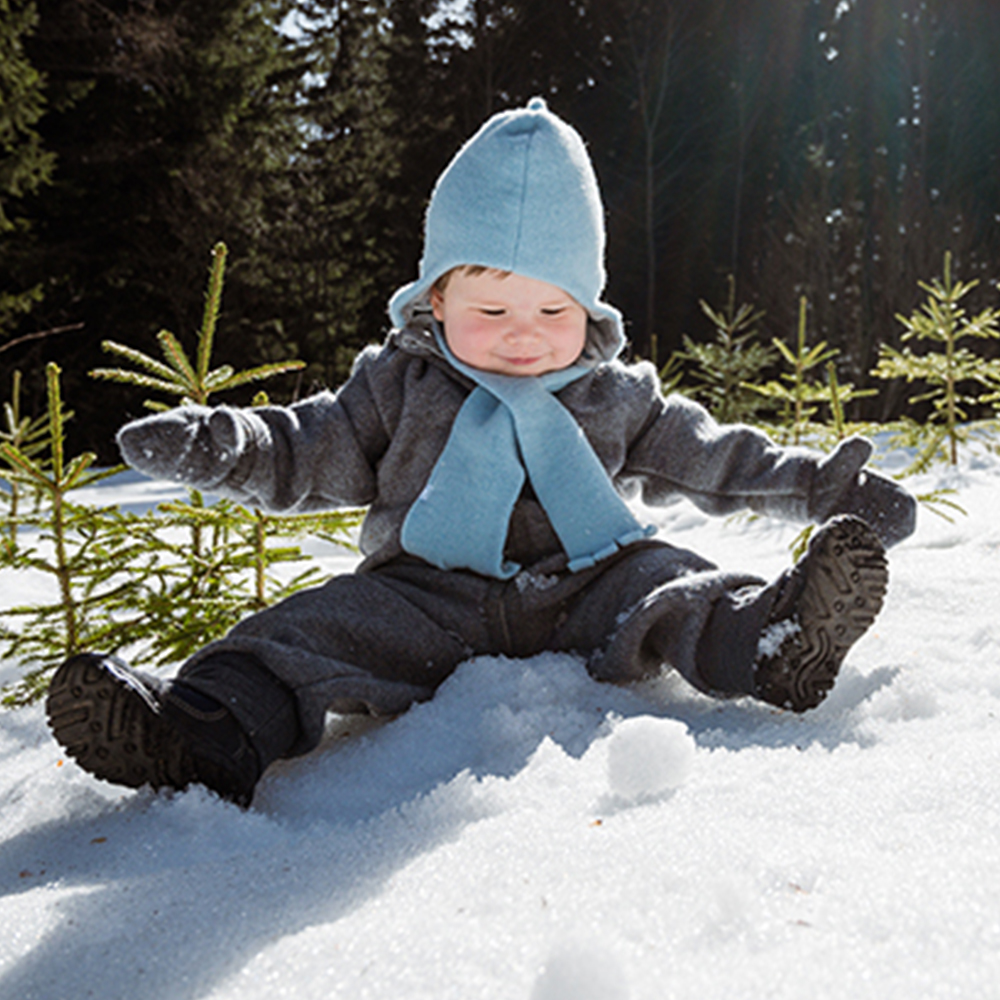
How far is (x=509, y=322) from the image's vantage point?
1927 mm

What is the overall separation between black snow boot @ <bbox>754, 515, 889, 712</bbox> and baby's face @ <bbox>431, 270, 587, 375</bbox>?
0.72 metres

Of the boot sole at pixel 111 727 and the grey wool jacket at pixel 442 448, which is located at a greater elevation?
the grey wool jacket at pixel 442 448

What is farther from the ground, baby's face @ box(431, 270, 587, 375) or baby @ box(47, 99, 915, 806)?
baby's face @ box(431, 270, 587, 375)

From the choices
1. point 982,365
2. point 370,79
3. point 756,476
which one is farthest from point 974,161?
point 756,476

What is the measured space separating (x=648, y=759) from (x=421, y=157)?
48.8 ft

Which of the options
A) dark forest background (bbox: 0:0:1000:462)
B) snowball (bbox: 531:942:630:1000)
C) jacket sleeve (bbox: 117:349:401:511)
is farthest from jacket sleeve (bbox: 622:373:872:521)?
dark forest background (bbox: 0:0:1000:462)

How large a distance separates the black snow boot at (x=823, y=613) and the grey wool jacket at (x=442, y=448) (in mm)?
378

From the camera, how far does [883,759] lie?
1.27 meters

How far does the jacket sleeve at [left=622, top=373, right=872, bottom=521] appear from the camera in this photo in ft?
6.10

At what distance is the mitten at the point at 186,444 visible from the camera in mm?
1604

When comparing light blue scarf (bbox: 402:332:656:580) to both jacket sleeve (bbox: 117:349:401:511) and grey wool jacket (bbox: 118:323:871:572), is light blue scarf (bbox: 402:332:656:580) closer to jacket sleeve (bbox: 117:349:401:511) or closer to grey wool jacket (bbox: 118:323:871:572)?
grey wool jacket (bbox: 118:323:871:572)

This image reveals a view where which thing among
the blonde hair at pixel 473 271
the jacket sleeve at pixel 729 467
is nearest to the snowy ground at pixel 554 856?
the jacket sleeve at pixel 729 467

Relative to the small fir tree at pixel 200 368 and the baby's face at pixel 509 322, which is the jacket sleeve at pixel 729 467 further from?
the small fir tree at pixel 200 368

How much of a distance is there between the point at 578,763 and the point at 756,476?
89cm
